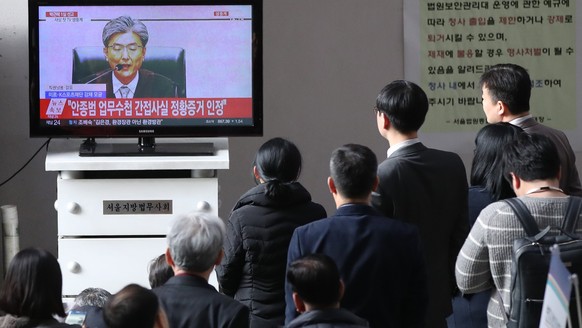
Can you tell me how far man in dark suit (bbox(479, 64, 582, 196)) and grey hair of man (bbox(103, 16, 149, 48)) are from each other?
1383 millimetres

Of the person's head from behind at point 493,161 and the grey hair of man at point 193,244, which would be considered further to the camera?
the person's head from behind at point 493,161

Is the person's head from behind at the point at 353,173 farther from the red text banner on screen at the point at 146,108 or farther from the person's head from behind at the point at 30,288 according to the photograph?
the red text banner on screen at the point at 146,108

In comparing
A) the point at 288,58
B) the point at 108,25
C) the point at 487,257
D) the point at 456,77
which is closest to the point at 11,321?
the point at 487,257

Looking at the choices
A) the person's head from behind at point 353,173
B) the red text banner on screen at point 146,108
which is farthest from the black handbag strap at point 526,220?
the red text banner on screen at point 146,108

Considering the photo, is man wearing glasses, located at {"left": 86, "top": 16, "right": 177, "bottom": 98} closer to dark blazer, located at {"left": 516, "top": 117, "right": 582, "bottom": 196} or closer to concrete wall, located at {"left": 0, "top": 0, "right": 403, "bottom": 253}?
concrete wall, located at {"left": 0, "top": 0, "right": 403, "bottom": 253}

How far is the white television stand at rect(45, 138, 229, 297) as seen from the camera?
3.95 m

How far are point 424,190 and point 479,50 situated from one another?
2055 mm

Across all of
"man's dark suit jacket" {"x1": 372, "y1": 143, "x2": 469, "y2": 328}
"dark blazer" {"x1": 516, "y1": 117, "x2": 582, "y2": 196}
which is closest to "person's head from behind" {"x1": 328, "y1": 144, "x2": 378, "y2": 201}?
"man's dark suit jacket" {"x1": 372, "y1": 143, "x2": 469, "y2": 328}

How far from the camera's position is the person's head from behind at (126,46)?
4.05 metres

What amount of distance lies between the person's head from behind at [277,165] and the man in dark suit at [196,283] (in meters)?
0.62

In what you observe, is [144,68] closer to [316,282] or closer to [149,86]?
[149,86]

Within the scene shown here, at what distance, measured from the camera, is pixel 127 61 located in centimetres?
406

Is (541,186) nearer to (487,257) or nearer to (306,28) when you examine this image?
(487,257)

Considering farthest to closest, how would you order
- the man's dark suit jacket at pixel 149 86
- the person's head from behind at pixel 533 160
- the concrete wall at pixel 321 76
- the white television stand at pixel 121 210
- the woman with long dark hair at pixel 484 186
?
the concrete wall at pixel 321 76 → the man's dark suit jacket at pixel 149 86 → the white television stand at pixel 121 210 → the woman with long dark hair at pixel 484 186 → the person's head from behind at pixel 533 160
